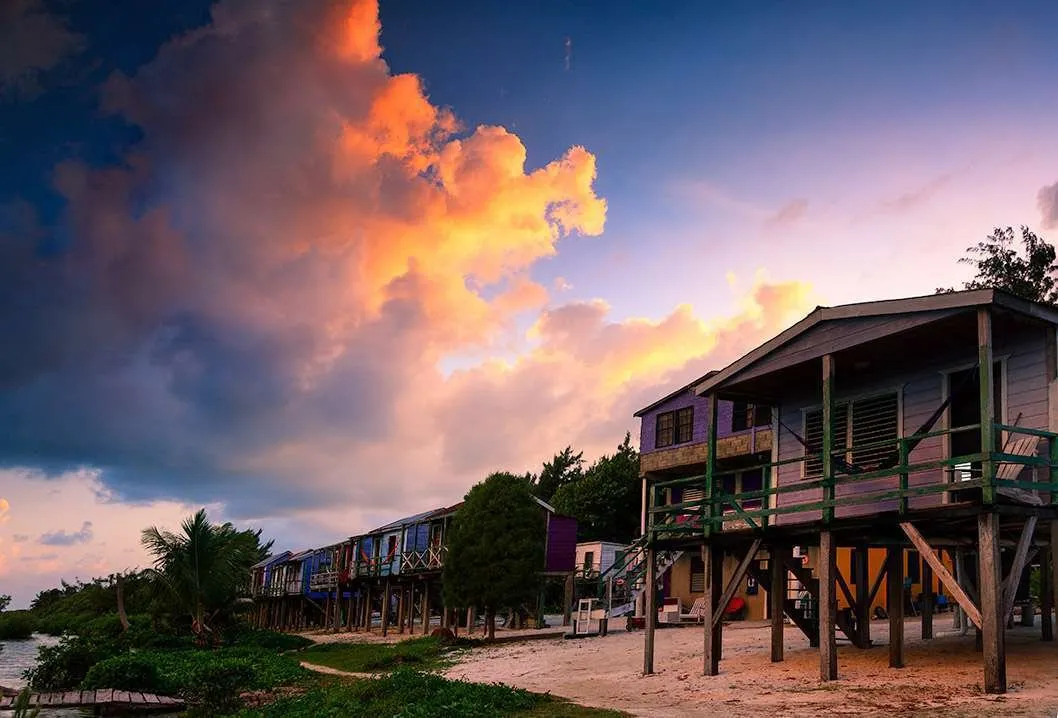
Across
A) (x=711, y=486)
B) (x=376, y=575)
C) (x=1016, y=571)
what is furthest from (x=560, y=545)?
(x=1016, y=571)

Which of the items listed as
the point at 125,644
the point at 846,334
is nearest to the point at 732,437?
the point at 846,334

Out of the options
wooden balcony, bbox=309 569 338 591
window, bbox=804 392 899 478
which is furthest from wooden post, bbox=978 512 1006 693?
wooden balcony, bbox=309 569 338 591

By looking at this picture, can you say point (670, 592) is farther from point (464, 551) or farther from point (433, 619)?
point (433, 619)

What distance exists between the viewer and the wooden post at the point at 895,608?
20.3 meters

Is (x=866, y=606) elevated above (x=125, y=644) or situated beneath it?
elevated above

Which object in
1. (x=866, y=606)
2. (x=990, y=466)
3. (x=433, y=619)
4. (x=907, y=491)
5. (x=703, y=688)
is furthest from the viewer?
(x=433, y=619)

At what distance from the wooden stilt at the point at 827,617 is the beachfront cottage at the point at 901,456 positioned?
32 mm

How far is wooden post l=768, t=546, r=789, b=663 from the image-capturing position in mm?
23125

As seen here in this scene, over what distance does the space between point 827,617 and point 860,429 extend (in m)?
5.06

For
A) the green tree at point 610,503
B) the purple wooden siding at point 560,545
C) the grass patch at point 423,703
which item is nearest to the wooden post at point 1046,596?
the grass patch at point 423,703

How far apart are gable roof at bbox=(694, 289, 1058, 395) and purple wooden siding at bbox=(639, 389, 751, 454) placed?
17804mm

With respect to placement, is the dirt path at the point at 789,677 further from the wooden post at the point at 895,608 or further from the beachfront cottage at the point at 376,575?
the beachfront cottage at the point at 376,575

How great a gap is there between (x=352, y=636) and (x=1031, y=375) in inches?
1681

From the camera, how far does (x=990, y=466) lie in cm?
1620
